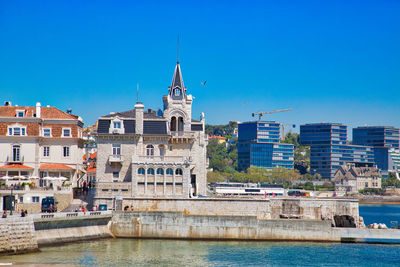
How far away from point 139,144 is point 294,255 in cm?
2613

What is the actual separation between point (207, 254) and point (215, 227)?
977cm

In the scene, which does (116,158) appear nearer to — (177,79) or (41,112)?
(41,112)

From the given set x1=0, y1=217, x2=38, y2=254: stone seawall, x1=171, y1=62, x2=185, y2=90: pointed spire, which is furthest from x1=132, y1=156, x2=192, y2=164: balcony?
x1=0, y1=217, x2=38, y2=254: stone seawall

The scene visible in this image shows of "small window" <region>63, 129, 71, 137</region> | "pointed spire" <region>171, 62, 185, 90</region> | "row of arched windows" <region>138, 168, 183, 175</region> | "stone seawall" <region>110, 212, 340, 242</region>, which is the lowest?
"stone seawall" <region>110, 212, 340, 242</region>

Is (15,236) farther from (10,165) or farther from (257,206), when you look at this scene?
(257,206)

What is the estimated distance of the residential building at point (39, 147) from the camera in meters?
75.9

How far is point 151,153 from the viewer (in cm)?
7694

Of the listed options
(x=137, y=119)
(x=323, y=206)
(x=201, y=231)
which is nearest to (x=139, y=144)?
(x=137, y=119)

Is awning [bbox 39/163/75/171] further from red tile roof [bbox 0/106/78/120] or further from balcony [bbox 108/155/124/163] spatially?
red tile roof [bbox 0/106/78/120]

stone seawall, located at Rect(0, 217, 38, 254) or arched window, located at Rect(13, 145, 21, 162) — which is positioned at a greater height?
arched window, located at Rect(13, 145, 21, 162)

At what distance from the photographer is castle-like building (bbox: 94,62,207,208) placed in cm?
7331

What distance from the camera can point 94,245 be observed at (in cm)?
6219

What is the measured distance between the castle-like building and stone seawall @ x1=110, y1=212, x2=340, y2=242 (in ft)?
15.0

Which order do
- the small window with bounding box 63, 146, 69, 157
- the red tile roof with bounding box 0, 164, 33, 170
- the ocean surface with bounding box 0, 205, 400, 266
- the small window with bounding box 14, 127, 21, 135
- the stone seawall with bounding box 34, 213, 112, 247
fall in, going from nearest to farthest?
the ocean surface with bounding box 0, 205, 400, 266 → the stone seawall with bounding box 34, 213, 112, 247 → the red tile roof with bounding box 0, 164, 33, 170 → the small window with bounding box 14, 127, 21, 135 → the small window with bounding box 63, 146, 69, 157
